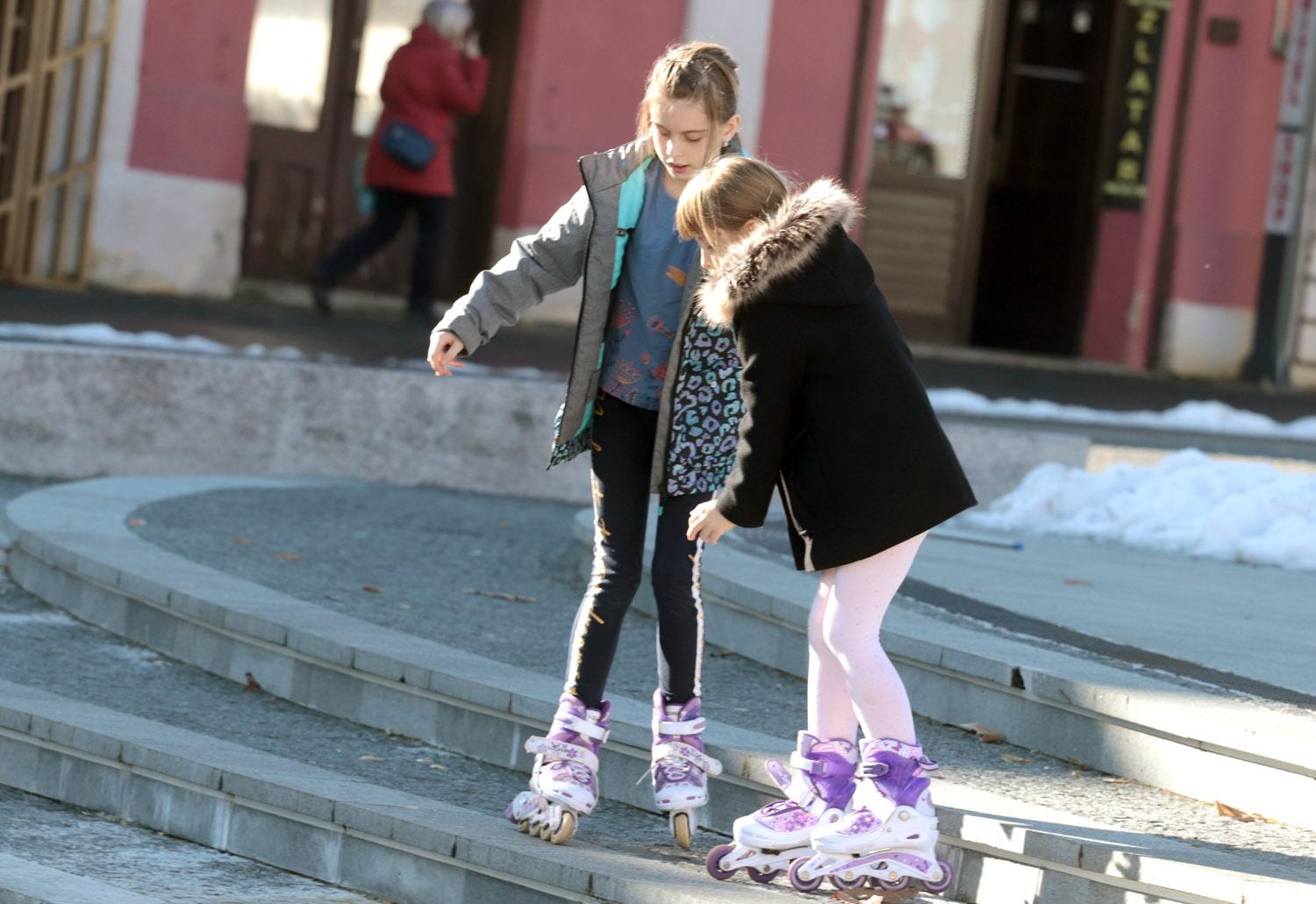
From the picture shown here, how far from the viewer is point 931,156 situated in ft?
50.1

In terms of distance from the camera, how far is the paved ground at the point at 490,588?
4.45m

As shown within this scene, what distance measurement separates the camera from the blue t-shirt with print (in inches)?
165

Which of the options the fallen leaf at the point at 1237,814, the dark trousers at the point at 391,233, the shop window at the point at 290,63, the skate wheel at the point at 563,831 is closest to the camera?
the skate wheel at the point at 563,831

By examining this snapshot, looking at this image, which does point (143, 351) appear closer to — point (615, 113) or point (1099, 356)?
point (615, 113)

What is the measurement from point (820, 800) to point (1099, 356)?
1168cm

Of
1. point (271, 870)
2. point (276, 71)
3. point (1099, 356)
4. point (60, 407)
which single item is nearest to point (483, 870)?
point (271, 870)

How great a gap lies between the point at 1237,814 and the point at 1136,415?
7.25 meters

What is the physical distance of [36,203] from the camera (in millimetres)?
12312

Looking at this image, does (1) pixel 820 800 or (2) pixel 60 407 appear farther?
(2) pixel 60 407

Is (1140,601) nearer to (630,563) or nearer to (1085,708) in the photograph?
(1085,708)

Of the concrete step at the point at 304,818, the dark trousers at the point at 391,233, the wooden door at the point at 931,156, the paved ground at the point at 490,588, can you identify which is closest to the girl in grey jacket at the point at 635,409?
the concrete step at the point at 304,818

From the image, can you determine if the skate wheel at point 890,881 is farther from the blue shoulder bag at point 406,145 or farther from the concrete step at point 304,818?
the blue shoulder bag at point 406,145

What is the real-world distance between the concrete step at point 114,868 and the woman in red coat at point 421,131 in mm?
7622

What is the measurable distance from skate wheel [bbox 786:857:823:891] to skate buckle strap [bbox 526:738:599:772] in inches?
19.4
